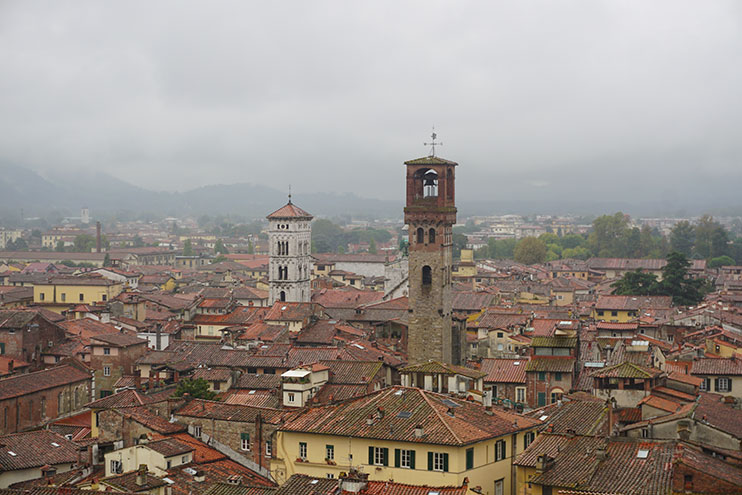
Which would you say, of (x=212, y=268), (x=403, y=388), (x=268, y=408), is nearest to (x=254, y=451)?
(x=268, y=408)

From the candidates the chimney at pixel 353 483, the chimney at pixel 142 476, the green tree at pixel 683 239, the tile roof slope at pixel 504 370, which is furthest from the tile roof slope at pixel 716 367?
the green tree at pixel 683 239

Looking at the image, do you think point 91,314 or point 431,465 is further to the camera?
point 91,314

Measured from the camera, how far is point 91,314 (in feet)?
259

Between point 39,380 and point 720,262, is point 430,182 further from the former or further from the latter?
point 720,262

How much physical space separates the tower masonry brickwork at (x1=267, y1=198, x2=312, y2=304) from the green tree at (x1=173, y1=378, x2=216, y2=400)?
48432mm

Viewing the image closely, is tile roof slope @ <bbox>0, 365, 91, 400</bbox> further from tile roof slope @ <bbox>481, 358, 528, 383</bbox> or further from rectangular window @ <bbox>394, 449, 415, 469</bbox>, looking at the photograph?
rectangular window @ <bbox>394, 449, 415, 469</bbox>

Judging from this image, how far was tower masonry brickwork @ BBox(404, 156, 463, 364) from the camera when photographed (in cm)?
5734

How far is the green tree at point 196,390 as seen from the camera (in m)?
45.6

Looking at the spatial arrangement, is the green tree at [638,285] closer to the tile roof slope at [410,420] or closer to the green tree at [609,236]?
the tile roof slope at [410,420]

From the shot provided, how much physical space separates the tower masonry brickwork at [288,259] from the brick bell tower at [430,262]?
37596 mm

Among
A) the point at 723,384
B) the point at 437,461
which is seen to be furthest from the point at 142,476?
the point at 723,384

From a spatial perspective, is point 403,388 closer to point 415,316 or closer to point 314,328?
point 415,316

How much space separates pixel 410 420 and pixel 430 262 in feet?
83.3

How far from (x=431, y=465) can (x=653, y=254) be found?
14261 cm
